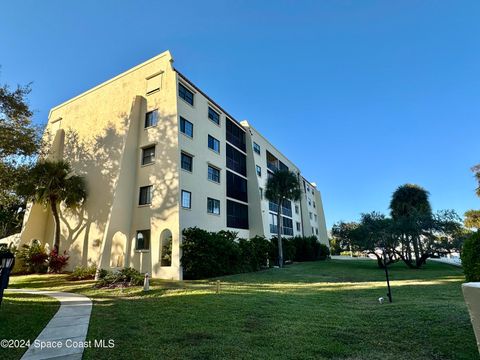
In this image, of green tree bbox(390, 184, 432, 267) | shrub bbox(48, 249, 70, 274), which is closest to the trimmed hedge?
shrub bbox(48, 249, 70, 274)

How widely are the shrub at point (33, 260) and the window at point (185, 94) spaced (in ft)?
51.2

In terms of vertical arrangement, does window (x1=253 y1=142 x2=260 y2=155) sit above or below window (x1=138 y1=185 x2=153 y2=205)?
above

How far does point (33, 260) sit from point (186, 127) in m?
14.8

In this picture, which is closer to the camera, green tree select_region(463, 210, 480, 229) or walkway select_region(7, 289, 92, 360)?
walkway select_region(7, 289, 92, 360)

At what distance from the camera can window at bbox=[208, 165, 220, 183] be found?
23.3m

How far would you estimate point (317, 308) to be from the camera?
27.4 feet

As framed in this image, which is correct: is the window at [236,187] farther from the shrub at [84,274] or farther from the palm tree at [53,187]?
the shrub at [84,274]

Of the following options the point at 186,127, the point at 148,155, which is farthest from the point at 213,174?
the point at 148,155

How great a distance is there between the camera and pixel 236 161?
28.2 metres

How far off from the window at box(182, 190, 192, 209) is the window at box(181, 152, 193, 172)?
5.98ft

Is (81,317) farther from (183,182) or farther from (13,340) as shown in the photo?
(183,182)

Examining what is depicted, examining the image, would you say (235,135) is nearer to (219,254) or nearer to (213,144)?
(213,144)

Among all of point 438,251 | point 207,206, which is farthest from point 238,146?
point 438,251

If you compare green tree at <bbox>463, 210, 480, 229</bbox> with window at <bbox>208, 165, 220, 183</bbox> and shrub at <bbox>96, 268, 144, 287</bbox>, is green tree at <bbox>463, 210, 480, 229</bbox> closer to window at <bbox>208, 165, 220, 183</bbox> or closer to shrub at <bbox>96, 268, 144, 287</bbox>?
window at <bbox>208, 165, 220, 183</bbox>
